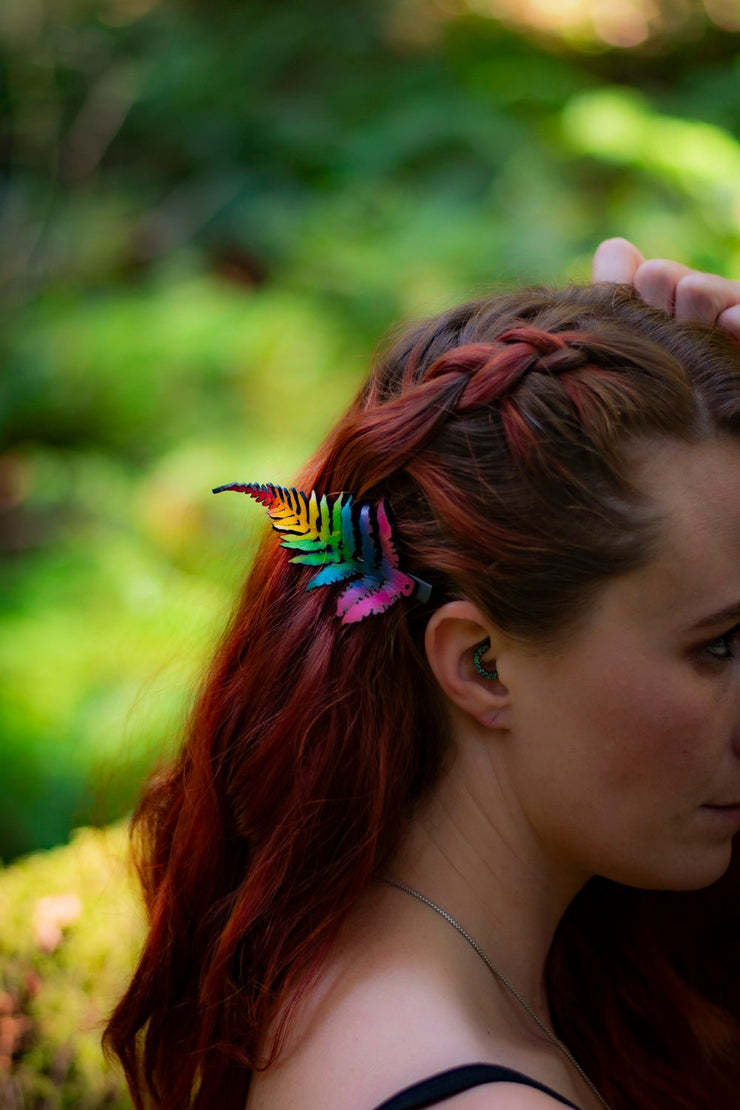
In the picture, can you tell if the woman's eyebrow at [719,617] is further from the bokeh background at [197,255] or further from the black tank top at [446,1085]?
the bokeh background at [197,255]

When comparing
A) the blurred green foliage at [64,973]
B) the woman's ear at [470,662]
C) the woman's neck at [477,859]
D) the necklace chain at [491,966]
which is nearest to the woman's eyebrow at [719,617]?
the woman's ear at [470,662]

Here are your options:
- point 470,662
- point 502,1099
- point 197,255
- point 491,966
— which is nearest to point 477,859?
point 491,966

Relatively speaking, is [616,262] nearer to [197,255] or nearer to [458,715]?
[458,715]

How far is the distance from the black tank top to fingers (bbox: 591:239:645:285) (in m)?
1.32

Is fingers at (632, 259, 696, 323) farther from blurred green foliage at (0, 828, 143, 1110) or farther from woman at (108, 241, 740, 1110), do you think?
blurred green foliage at (0, 828, 143, 1110)

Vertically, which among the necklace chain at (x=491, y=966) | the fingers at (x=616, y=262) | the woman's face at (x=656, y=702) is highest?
the fingers at (x=616, y=262)

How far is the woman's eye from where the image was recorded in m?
1.55

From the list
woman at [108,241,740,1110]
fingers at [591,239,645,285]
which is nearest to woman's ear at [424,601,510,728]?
woman at [108,241,740,1110]

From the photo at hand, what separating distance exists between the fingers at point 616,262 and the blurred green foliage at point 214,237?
113 cm

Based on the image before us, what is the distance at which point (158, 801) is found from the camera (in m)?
1.98

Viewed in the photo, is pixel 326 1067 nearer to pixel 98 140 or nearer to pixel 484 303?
pixel 484 303

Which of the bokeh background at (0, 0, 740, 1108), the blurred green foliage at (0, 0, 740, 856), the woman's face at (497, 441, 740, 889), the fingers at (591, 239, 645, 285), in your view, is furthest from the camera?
the blurred green foliage at (0, 0, 740, 856)

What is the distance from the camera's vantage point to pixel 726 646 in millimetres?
1570

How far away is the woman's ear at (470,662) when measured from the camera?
157 centimetres
